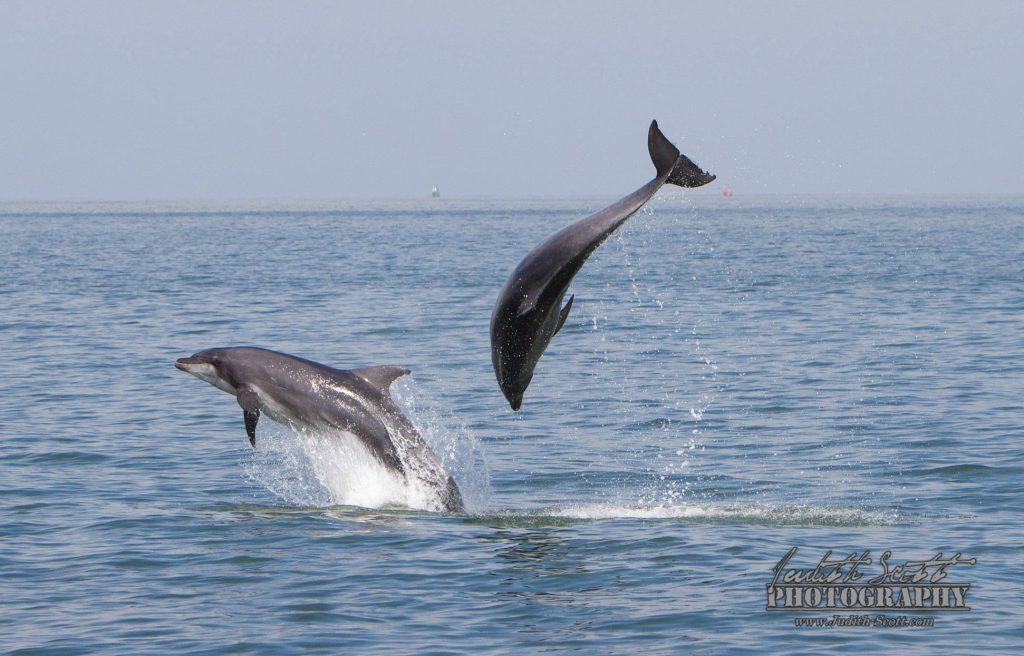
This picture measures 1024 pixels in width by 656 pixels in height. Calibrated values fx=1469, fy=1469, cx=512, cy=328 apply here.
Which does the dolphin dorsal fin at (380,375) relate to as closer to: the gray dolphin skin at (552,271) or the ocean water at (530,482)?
the ocean water at (530,482)

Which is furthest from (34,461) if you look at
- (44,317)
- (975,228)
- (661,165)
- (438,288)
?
(975,228)

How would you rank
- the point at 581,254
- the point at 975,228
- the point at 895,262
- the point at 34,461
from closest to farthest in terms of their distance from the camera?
the point at 581,254 → the point at 34,461 → the point at 895,262 → the point at 975,228

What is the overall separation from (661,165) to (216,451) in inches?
418

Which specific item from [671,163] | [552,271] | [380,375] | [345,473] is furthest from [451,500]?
[671,163]

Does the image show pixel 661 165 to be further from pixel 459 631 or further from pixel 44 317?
pixel 44 317

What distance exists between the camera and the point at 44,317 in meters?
39.8

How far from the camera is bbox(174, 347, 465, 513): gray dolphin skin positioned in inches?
645

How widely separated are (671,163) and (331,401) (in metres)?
6.09

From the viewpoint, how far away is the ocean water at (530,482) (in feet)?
39.5

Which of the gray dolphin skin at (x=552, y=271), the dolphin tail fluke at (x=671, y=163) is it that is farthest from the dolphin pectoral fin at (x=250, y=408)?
the dolphin tail fluke at (x=671, y=163)

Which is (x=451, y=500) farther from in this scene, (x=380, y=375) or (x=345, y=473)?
(x=380, y=375)

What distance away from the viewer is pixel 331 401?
54.4 feet

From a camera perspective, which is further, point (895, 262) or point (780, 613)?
point (895, 262)

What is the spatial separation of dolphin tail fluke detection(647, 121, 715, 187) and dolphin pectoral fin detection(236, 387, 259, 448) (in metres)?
6.25
